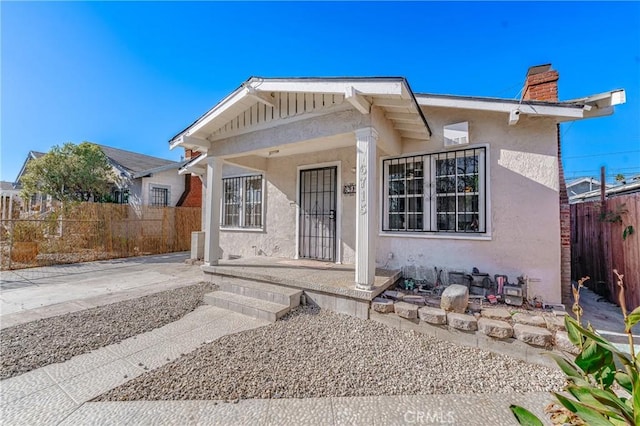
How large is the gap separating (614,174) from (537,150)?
11460mm

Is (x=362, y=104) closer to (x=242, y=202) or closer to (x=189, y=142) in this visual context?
(x=189, y=142)

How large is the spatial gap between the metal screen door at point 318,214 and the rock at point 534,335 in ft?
13.6

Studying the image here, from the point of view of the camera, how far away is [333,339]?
12.3 feet

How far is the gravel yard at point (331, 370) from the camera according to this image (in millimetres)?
2695

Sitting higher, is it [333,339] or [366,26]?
[366,26]

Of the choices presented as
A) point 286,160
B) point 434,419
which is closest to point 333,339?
point 434,419

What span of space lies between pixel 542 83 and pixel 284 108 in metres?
4.98

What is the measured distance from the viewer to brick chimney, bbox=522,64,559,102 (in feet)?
16.7

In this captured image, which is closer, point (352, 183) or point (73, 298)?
point (73, 298)

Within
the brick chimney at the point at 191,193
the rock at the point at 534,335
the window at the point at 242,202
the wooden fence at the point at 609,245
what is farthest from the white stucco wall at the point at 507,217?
the brick chimney at the point at 191,193

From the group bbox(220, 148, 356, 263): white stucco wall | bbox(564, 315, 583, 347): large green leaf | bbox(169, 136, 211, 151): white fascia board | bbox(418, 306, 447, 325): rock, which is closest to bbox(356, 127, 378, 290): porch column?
bbox(418, 306, 447, 325): rock

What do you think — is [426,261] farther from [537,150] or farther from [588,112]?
[588,112]

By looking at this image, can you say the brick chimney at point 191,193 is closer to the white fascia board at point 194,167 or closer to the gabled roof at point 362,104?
the white fascia board at point 194,167

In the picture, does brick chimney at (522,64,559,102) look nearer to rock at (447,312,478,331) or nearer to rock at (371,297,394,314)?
rock at (447,312,478,331)
